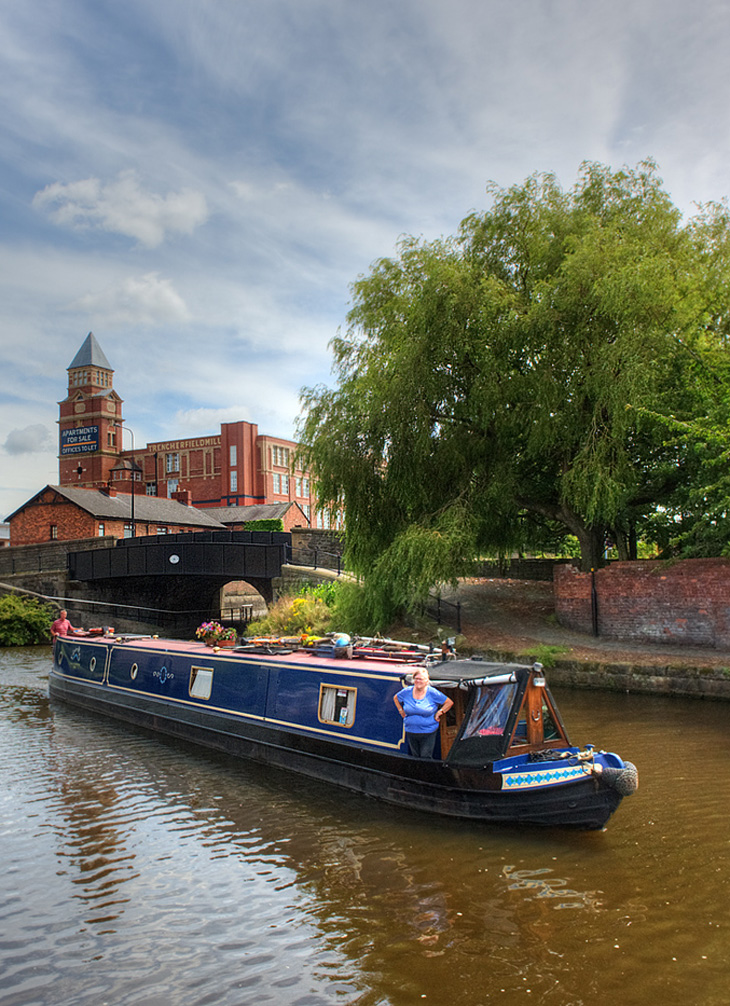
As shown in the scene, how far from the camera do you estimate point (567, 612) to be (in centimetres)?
1606

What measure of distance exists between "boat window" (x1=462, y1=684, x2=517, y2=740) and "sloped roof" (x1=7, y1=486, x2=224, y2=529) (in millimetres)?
29246

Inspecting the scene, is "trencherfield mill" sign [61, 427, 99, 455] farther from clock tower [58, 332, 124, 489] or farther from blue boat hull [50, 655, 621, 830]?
blue boat hull [50, 655, 621, 830]

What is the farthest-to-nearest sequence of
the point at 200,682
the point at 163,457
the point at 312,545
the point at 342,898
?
the point at 163,457, the point at 312,545, the point at 200,682, the point at 342,898

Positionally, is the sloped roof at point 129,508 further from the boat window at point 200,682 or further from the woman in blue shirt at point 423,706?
the woman in blue shirt at point 423,706

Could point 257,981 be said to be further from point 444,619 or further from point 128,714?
point 444,619

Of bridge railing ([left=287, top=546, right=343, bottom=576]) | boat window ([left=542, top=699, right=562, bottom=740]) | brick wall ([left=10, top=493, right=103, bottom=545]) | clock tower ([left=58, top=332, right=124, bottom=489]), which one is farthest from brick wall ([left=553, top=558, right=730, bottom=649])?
clock tower ([left=58, top=332, right=124, bottom=489])

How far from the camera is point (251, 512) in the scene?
160ft

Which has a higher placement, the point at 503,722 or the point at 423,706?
the point at 423,706

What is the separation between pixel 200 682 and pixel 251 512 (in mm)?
38435

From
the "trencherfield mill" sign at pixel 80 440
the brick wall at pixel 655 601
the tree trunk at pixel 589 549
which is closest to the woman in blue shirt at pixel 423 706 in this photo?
the brick wall at pixel 655 601

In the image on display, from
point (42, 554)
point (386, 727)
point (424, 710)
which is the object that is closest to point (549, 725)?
point (424, 710)

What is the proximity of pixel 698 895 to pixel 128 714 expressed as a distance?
9.34 m

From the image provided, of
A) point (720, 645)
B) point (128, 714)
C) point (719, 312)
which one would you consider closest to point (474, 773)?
point (128, 714)

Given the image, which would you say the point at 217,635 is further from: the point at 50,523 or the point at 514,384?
the point at 50,523
